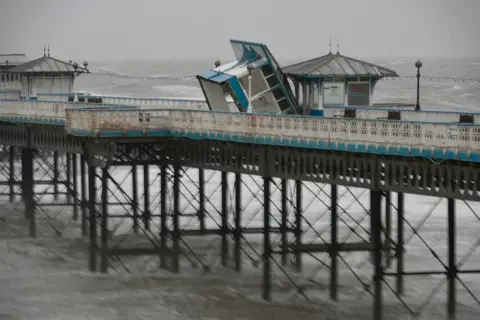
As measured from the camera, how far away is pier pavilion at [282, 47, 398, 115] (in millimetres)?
47938

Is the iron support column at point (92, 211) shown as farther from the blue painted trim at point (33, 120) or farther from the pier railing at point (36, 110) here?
the blue painted trim at point (33, 120)

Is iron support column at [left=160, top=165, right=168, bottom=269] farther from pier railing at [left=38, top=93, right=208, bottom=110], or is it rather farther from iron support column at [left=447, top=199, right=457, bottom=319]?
iron support column at [left=447, top=199, right=457, bottom=319]

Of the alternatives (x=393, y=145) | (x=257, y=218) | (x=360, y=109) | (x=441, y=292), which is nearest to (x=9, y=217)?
(x=257, y=218)

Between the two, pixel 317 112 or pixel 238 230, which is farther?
pixel 238 230

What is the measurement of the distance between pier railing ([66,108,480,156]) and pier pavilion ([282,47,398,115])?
4.43 m

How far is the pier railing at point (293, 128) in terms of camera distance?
117ft

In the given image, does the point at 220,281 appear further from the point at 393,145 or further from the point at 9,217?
the point at 9,217

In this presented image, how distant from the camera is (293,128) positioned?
41.4 m

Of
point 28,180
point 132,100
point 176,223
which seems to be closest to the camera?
point 176,223

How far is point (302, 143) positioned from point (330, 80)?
25.8 feet

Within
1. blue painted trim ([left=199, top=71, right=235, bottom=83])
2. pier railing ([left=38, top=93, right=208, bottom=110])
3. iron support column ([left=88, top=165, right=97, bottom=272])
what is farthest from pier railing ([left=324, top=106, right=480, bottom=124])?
pier railing ([left=38, top=93, right=208, bottom=110])

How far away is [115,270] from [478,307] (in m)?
13.9

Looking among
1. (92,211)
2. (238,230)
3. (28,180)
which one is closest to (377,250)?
(238,230)

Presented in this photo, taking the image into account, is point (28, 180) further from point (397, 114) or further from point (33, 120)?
point (397, 114)
